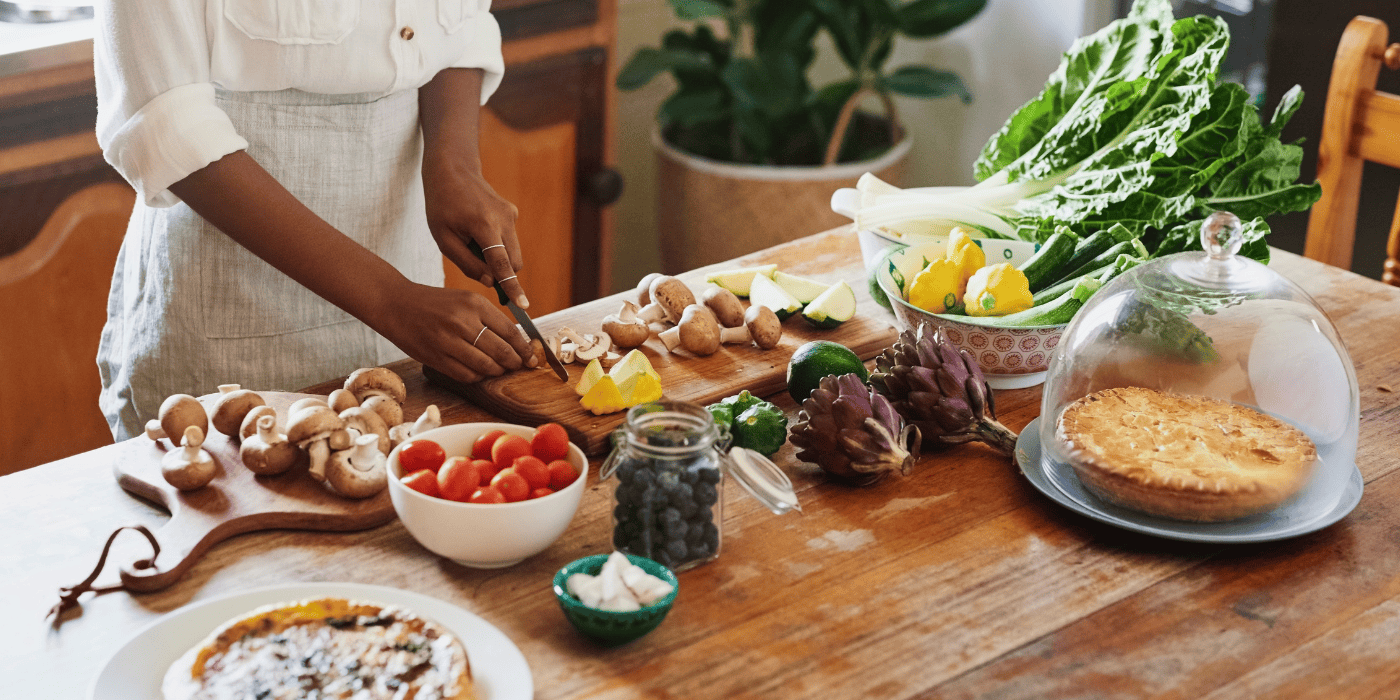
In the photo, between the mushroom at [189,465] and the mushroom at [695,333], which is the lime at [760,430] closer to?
the mushroom at [695,333]

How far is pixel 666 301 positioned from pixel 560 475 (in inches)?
20.9

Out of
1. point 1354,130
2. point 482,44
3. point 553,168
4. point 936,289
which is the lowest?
point 553,168

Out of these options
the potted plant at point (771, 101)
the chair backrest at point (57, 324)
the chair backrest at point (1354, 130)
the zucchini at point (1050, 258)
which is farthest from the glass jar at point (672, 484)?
the potted plant at point (771, 101)

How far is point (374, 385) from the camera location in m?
1.36

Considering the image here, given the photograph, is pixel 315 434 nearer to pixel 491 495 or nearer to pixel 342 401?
pixel 342 401

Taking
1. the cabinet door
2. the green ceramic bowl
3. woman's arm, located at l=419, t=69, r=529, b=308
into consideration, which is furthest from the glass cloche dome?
the cabinet door

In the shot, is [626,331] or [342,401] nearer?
[342,401]

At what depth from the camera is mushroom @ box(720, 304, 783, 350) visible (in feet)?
5.10

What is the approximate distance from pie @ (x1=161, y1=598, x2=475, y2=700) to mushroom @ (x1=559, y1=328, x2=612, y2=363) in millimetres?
541

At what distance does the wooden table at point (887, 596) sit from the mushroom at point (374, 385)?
218mm

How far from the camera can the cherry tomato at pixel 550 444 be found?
1154 millimetres

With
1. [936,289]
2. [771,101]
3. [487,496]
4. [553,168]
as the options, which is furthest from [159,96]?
[771,101]

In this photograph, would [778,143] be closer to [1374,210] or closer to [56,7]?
[1374,210]

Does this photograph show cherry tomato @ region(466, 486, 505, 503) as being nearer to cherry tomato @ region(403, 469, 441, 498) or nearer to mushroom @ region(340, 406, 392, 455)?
cherry tomato @ region(403, 469, 441, 498)
